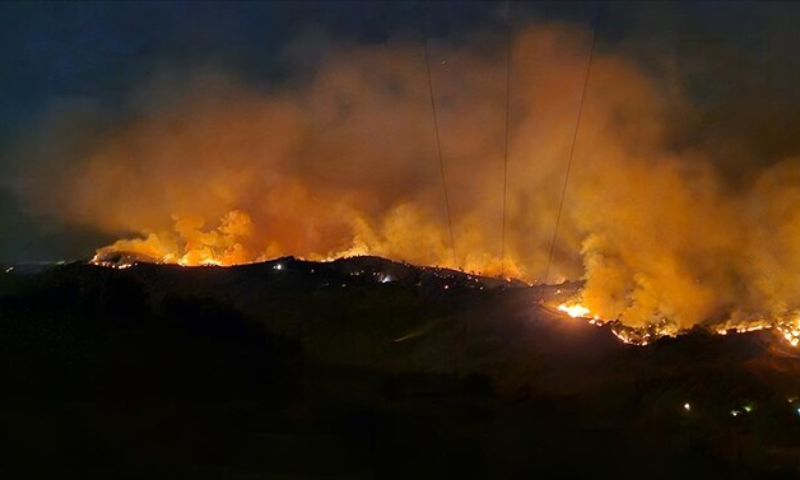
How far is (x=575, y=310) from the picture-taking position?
66.5ft

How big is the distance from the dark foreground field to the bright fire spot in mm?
515

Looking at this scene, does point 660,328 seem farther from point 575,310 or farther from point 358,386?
point 358,386

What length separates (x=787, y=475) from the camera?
14.8 meters

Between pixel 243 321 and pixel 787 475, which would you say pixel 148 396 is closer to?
pixel 243 321

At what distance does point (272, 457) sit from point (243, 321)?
481 cm

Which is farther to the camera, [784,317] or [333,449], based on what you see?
[784,317]

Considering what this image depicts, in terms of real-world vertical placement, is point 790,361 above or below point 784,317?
below

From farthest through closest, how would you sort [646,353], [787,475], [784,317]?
[784,317]
[646,353]
[787,475]

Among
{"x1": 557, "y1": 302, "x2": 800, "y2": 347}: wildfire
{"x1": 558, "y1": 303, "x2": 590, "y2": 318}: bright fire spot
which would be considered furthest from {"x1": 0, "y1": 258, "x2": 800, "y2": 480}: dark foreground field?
{"x1": 557, "y1": 302, "x2": 800, "y2": 347}: wildfire

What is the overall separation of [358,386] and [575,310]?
7115mm

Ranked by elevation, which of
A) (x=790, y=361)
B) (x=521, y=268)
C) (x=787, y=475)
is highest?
(x=521, y=268)

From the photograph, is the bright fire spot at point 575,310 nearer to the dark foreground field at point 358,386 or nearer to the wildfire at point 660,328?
the wildfire at point 660,328

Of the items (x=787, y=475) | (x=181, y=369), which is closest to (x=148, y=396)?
(x=181, y=369)

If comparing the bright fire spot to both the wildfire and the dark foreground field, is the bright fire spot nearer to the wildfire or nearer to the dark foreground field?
the wildfire
